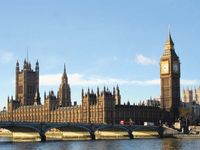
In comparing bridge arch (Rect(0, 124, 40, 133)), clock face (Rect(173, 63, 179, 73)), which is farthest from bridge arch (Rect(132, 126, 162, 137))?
clock face (Rect(173, 63, 179, 73))

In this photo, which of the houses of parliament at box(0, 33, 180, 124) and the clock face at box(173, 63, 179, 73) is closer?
the houses of parliament at box(0, 33, 180, 124)

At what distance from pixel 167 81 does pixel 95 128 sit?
52.9 m

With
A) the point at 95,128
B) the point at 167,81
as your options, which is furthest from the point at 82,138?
the point at 167,81

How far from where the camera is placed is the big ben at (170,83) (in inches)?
6255

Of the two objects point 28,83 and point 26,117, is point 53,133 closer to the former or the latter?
point 26,117

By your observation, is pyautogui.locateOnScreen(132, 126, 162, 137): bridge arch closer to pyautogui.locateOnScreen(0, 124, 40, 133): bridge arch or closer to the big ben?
the big ben

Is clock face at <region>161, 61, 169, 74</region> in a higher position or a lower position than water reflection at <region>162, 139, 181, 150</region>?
higher

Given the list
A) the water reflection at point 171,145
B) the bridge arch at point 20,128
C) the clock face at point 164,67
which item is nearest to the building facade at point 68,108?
the clock face at point 164,67

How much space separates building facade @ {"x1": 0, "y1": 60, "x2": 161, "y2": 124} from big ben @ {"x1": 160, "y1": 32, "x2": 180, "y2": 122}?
13.1 ft

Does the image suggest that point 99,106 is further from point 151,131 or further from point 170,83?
point 170,83

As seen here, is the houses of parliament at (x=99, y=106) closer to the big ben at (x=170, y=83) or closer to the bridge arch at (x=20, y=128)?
the big ben at (x=170, y=83)

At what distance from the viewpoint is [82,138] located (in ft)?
378

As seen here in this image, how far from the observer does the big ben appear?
159 metres

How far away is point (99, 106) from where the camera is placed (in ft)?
469
